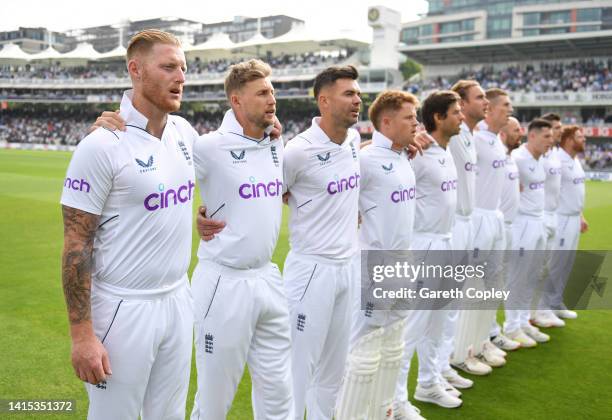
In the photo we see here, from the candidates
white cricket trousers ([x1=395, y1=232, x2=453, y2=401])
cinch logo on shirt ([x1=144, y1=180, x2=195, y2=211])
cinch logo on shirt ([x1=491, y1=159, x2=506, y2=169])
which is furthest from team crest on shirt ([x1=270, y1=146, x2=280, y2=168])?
cinch logo on shirt ([x1=491, y1=159, x2=506, y2=169])

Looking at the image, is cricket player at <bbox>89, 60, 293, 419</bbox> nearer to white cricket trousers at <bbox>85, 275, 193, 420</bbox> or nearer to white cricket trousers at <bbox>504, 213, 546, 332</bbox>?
white cricket trousers at <bbox>85, 275, 193, 420</bbox>

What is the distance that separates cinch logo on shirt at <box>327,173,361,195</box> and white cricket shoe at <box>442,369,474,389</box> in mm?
2433

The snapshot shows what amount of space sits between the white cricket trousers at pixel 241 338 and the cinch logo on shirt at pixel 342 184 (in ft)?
2.62

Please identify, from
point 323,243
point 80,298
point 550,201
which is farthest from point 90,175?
point 550,201

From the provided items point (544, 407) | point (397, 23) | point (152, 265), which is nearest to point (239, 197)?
point (152, 265)

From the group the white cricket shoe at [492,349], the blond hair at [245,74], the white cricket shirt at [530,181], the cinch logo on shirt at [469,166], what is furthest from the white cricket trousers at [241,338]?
the white cricket shirt at [530,181]

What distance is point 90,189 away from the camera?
9.47 feet

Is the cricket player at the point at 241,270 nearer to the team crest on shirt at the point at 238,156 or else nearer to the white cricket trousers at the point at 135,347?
the team crest on shirt at the point at 238,156

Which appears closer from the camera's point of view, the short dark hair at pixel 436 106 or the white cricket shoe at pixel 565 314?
the short dark hair at pixel 436 106

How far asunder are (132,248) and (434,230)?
10.4 feet

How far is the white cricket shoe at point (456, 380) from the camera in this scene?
5719mm

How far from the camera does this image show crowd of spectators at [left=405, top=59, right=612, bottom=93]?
44.2 meters

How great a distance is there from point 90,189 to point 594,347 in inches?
251

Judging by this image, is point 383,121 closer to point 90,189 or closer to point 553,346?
point 90,189
